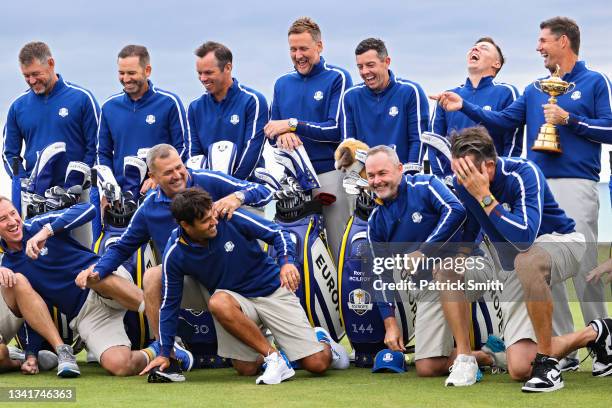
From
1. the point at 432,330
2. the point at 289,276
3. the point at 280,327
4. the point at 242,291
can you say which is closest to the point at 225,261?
the point at 242,291

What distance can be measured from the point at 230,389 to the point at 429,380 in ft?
4.10

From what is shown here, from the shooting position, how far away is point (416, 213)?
291 inches

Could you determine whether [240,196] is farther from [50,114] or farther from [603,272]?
[50,114]

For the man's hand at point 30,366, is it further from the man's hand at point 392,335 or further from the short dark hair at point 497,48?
the short dark hair at point 497,48

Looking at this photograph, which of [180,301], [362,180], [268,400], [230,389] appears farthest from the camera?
[362,180]

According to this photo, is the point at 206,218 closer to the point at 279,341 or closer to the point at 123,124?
the point at 279,341

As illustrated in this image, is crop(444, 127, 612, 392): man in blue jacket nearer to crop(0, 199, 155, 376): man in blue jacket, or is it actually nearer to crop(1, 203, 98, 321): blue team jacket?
crop(0, 199, 155, 376): man in blue jacket

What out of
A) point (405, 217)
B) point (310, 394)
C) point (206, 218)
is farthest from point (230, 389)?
point (405, 217)

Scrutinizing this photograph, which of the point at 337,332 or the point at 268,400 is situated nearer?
the point at 268,400

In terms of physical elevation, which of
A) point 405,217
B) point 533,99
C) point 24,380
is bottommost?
point 24,380

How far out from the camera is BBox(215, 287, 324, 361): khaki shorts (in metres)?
7.57

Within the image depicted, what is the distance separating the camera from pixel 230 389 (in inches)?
275

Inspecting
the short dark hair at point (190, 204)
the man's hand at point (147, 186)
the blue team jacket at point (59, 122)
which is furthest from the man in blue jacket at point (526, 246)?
the blue team jacket at point (59, 122)

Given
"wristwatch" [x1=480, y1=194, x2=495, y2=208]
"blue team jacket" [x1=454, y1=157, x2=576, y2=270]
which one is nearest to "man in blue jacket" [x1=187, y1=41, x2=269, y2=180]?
"blue team jacket" [x1=454, y1=157, x2=576, y2=270]
